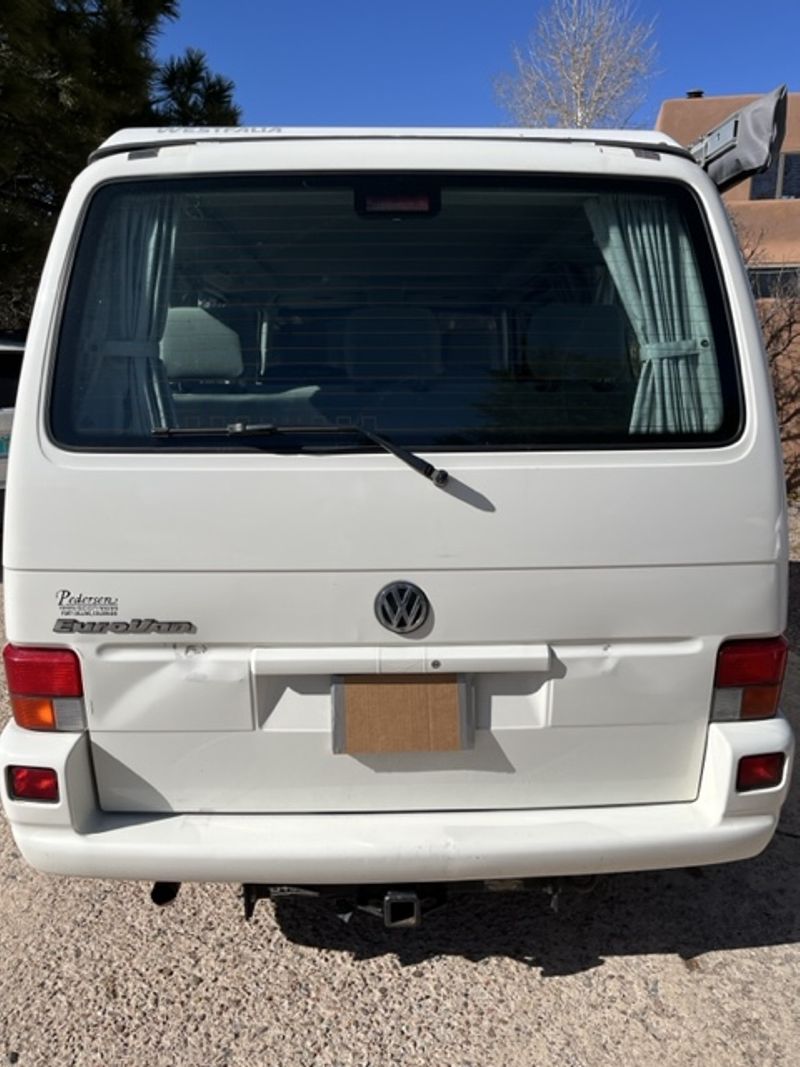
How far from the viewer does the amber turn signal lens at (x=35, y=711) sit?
200 centimetres

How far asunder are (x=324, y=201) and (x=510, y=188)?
0.46m

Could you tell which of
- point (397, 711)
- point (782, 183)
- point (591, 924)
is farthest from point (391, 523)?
point (782, 183)

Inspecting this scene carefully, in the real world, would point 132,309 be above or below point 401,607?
above

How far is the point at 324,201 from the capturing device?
208 cm

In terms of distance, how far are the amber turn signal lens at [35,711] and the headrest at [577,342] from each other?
1.42 metres

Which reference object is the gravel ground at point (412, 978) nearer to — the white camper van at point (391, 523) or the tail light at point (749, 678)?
the white camper van at point (391, 523)

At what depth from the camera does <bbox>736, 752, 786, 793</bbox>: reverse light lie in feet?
6.75

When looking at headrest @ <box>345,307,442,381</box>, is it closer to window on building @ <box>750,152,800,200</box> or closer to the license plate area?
the license plate area

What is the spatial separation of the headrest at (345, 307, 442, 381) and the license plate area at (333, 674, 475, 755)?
0.74m

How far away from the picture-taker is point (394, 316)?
2.09 m

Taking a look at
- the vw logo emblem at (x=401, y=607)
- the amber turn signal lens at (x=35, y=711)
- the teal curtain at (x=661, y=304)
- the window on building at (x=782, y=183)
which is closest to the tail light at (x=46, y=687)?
the amber turn signal lens at (x=35, y=711)

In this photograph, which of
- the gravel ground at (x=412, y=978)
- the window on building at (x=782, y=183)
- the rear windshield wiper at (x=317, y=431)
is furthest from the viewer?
the window on building at (x=782, y=183)

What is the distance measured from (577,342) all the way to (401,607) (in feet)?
2.64

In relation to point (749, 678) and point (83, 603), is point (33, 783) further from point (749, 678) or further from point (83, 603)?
point (749, 678)
